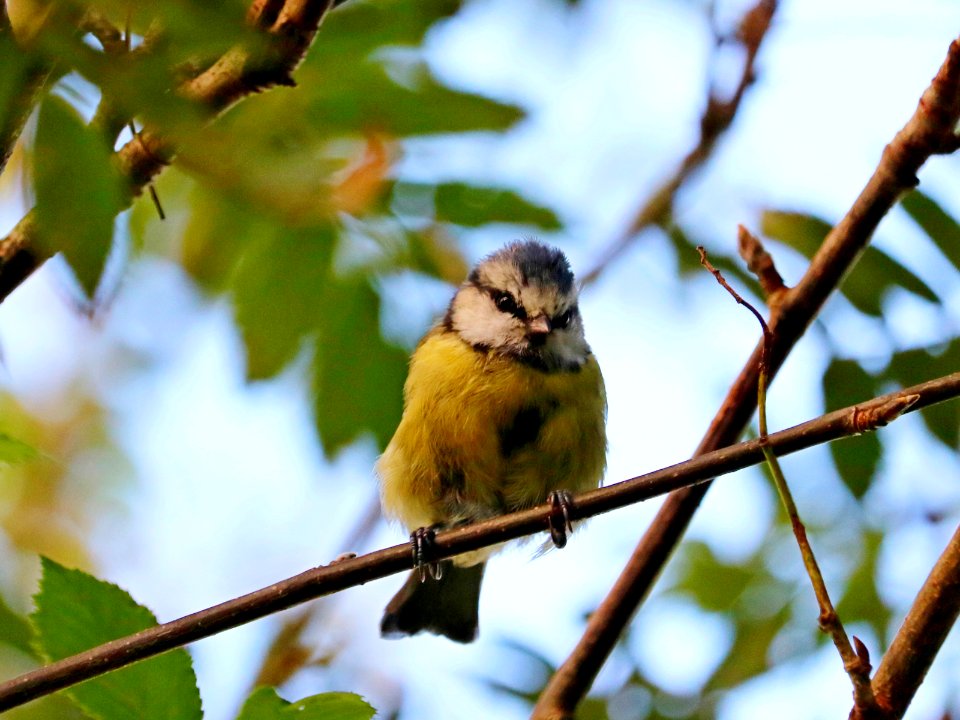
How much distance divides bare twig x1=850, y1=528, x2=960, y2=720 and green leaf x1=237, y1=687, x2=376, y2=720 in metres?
0.67

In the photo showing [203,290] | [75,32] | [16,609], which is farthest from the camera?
[203,290]

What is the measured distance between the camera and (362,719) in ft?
4.00

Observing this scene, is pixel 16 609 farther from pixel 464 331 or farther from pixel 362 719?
pixel 464 331

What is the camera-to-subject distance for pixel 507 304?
288 centimetres

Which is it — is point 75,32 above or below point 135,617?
above

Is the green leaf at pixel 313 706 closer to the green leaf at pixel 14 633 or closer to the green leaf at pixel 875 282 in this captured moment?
the green leaf at pixel 14 633

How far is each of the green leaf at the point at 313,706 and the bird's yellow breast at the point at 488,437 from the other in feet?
4.36

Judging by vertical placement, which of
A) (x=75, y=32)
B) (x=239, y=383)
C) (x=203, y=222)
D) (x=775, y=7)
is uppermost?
(x=775, y=7)

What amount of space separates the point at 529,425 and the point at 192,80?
132 cm

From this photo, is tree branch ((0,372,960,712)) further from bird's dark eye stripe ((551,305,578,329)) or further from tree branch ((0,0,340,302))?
bird's dark eye stripe ((551,305,578,329))

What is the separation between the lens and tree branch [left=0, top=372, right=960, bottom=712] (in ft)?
4.11

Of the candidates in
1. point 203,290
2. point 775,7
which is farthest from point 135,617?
point 775,7

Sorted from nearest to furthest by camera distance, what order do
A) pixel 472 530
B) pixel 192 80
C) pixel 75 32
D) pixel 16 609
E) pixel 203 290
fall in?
pixel 75 32 → pixel 192 80 → pixel 472 530 → pixel 16 609 → pixel 203 290

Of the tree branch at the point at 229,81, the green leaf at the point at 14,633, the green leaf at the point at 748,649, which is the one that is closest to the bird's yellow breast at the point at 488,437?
the green leaf at the point at 748,649
